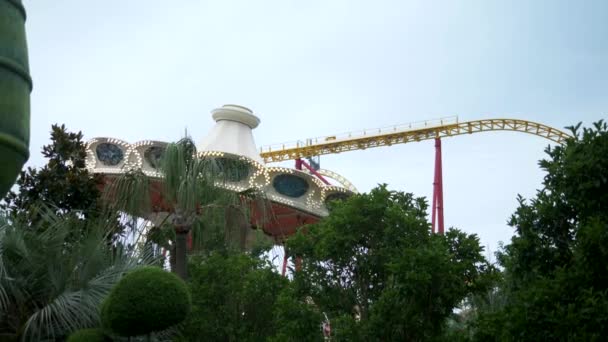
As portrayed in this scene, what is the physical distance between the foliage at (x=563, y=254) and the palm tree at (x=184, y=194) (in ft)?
14.3

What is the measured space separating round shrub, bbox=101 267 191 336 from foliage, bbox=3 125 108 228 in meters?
5.26

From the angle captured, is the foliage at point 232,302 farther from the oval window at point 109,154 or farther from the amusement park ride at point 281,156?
the oval window at point 109,154

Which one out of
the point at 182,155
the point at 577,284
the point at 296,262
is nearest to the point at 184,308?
the point at 182,155

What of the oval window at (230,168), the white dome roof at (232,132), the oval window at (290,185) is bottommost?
the oval window at (230,168)

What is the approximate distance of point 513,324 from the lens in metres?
7.50

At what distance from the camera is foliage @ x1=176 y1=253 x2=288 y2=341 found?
12.3 m

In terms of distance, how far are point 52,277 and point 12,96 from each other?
8.09 meters

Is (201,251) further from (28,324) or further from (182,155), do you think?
(28,324)

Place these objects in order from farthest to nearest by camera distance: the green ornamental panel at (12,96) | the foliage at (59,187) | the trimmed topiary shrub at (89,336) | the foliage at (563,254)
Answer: the foliage at (59,187), the trimmed topiary shrub at (89,336), the foliage at (563,254), the green ornamental panel at (12,96)

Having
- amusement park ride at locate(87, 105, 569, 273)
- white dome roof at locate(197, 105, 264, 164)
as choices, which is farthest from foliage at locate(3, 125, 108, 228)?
white dome roof at locate(197, 105, 264, 164)

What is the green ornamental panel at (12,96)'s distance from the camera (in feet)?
11.2

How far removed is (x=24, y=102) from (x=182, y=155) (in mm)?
7875

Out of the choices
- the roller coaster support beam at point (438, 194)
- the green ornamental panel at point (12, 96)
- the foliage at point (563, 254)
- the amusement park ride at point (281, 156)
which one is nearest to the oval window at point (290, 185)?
the amusement park ride at point (281, 156)

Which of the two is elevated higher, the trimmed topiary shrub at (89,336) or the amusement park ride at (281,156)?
the amusement park ride at (281,156)
